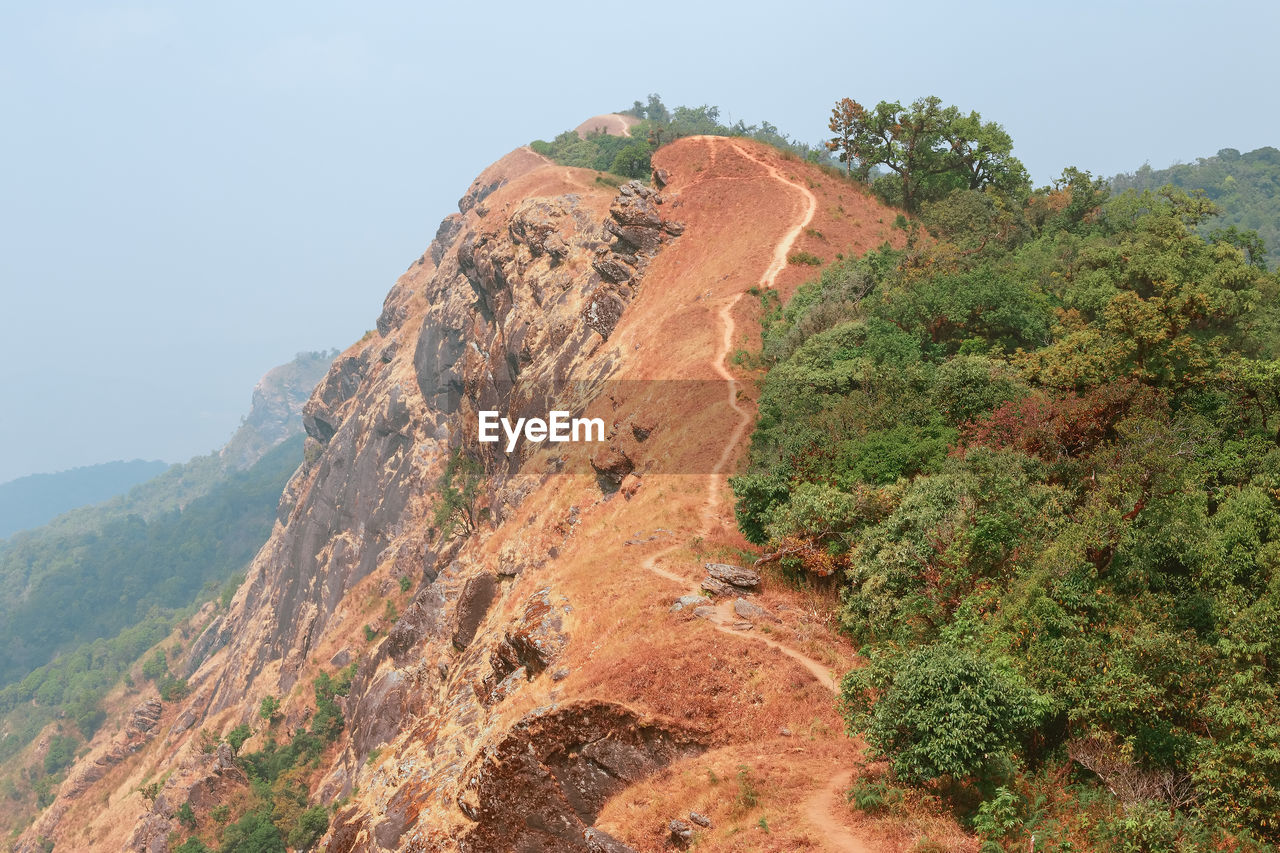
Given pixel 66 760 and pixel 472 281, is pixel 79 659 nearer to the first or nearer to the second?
pixel 66 760

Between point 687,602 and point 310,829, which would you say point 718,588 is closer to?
point 687,602

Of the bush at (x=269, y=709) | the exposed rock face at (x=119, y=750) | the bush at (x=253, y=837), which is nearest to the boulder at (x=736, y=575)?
the bush at (x=253, y=837)

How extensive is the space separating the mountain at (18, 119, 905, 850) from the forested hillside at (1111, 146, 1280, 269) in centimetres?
10828

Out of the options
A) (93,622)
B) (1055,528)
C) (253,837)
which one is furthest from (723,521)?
(93,622)

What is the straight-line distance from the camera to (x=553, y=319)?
60.9m

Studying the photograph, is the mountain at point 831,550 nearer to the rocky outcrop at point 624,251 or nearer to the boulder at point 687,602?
the boulder at point 687,602

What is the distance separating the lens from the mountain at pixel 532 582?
67.4ft

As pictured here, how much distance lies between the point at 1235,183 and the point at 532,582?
176000 mm

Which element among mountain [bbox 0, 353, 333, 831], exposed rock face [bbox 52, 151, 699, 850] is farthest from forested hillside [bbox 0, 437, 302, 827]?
exposed rock face [bbox 52, 151, 699, 850]

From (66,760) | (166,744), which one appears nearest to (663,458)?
(166,744)

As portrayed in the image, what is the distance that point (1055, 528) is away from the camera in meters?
19.6

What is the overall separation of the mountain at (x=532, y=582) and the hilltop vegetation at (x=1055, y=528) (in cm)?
277

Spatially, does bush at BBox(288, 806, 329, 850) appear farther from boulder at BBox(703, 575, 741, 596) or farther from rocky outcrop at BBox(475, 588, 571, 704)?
boulder at BBox(703, 575, 741, 596)

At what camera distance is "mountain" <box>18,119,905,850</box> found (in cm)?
2055
